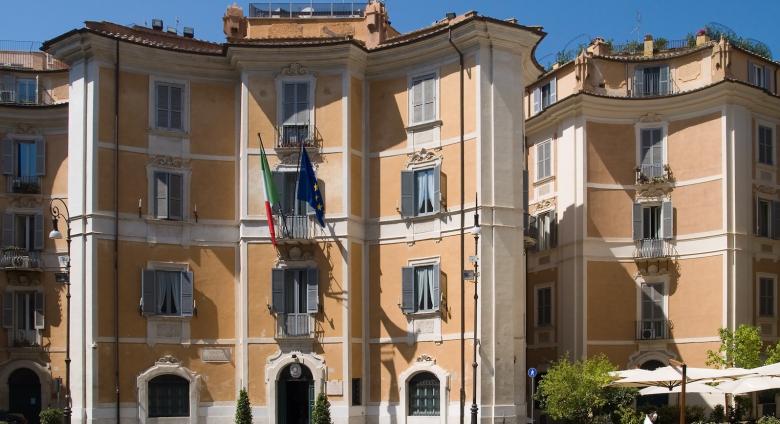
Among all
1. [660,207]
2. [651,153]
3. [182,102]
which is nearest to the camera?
[182,102]

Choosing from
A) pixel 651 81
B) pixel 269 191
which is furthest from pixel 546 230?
pixel 269 191

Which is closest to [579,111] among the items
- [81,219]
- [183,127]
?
[183,127]

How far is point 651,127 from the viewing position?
4825 cm

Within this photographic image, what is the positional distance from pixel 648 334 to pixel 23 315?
92.7ft

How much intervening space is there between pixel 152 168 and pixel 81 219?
3.37m

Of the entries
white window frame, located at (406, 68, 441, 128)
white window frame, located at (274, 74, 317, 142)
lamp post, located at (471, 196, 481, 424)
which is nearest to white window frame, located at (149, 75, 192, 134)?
white window frame, located at (274, 74, 317, 142)

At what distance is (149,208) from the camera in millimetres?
41938

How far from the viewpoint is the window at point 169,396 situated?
4128cm

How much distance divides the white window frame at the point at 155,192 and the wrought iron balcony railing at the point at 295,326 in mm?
5561

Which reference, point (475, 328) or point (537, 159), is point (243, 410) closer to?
point (475, 328)

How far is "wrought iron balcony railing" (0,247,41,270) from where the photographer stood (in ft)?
162

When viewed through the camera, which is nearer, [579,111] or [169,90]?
[169,90]

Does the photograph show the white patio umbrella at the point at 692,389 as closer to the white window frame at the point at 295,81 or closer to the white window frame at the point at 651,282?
the white window frame at the point at 651,282

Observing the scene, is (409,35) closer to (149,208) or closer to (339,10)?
(339,10)
